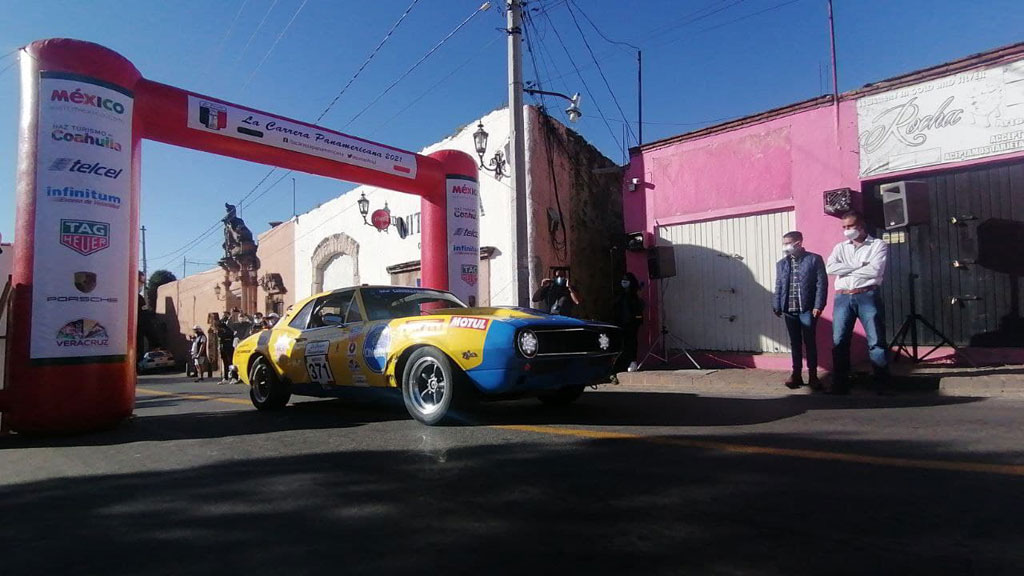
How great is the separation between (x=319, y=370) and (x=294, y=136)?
4.42 m

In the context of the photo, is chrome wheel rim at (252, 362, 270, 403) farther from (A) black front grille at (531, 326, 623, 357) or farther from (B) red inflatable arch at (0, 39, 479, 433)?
(A) black front grille at (531, 326, 623, 357)

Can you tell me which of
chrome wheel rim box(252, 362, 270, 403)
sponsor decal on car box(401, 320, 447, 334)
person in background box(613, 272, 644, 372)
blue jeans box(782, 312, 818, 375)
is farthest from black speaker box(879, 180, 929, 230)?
chrome wheel rim box(252, 362, 270, 403)

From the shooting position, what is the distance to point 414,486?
3314mm

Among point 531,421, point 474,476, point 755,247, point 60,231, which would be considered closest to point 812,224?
point 755,247

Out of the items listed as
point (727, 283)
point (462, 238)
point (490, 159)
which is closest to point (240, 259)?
point (490, 159)

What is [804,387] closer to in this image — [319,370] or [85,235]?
[319,370]

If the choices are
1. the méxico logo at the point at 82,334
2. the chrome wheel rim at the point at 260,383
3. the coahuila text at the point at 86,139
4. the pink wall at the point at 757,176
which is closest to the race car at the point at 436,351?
the chrome wheel rim at the point at 260,383

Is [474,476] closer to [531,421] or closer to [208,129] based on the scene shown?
[531,421]

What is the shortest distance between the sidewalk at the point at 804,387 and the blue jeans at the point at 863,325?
1.14ft

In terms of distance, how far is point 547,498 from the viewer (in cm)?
299

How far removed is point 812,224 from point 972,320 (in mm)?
2247

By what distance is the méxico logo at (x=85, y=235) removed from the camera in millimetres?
5777

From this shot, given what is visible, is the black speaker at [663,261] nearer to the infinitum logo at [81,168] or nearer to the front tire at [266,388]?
the front tire at [266,388]

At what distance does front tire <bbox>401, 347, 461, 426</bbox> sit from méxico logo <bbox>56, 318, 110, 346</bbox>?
303 cm
